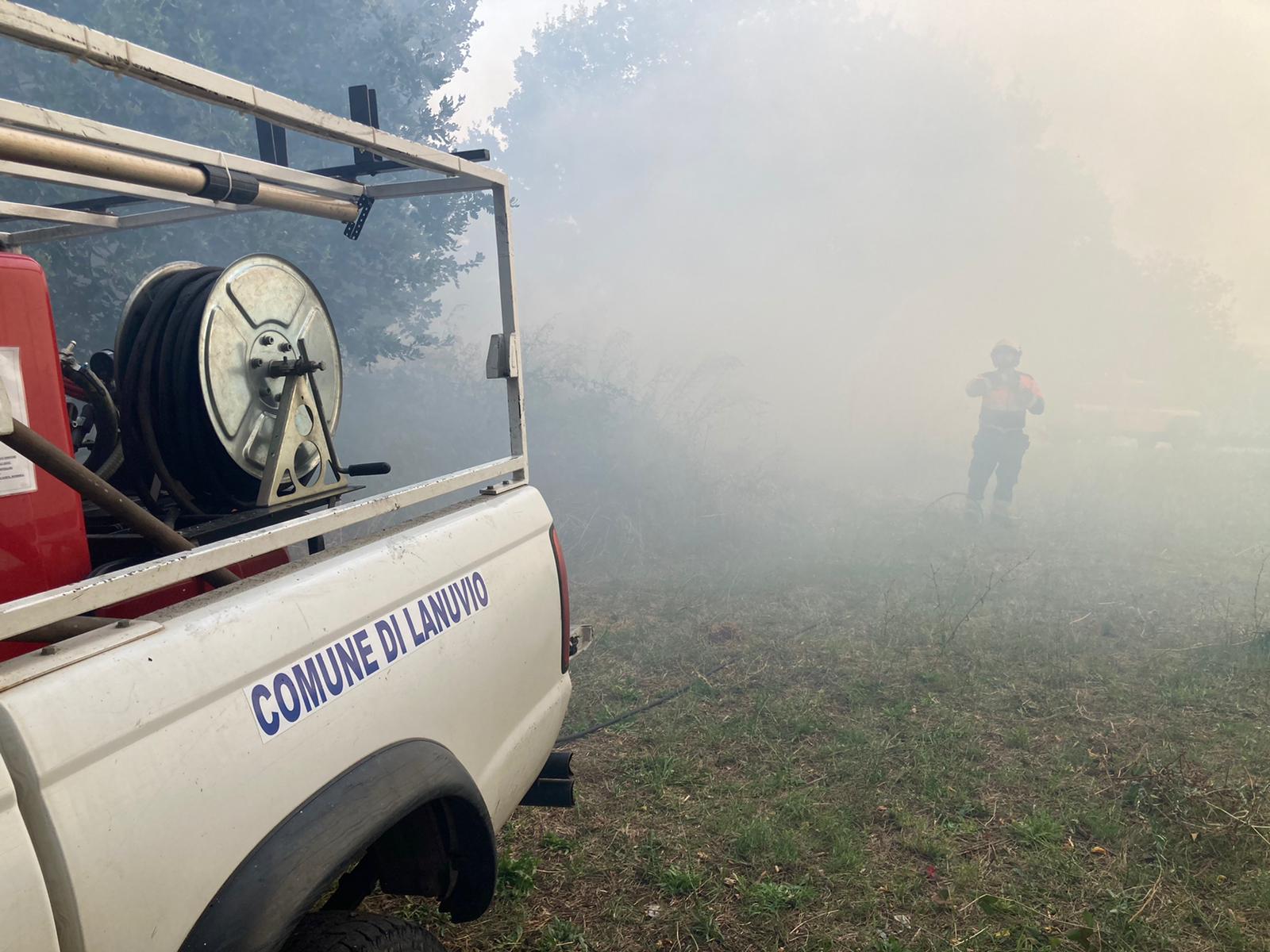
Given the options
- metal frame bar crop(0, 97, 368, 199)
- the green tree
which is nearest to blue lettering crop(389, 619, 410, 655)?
metal frame bar crop(0, 97, 368, 199)

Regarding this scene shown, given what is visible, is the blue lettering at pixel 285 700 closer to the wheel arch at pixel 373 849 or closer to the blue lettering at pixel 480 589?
the wheel arch at pixel 373 849

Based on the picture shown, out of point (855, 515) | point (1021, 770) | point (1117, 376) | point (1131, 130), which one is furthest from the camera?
point (1131, 130)

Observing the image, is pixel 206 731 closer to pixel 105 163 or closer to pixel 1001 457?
pixel 105 163

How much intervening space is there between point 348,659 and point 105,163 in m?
1.25

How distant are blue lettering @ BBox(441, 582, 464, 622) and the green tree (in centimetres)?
778

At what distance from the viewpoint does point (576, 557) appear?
9172mm

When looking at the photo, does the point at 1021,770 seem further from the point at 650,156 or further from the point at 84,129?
the point at 650,156

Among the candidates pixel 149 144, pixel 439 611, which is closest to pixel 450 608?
pixel 439 611

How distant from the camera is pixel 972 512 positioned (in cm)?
1030

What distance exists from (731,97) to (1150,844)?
27465 millimetres

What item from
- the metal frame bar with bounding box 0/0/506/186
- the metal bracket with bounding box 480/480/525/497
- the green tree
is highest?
the green tree

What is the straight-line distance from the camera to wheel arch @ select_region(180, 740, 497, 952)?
1.47 meters

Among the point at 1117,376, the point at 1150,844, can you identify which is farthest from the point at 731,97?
the point at 1150,844

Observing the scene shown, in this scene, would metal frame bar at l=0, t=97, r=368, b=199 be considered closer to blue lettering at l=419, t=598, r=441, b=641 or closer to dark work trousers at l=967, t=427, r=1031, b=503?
blue lettering at l=419, t=598, r=441, b=641
